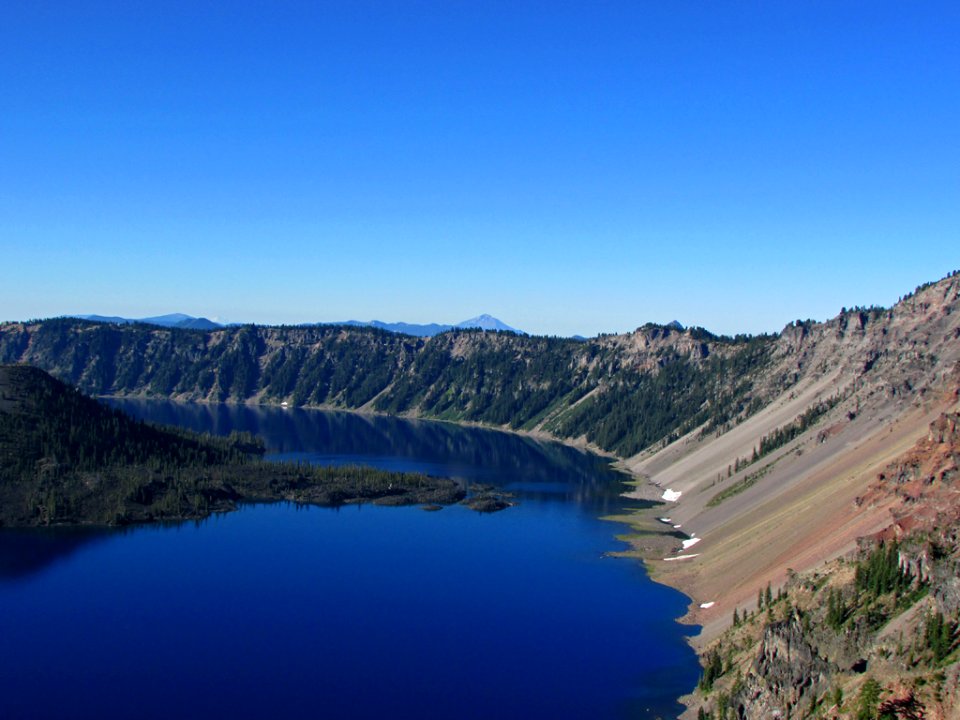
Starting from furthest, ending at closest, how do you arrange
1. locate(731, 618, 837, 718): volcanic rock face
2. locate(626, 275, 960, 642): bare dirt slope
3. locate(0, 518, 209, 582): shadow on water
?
locate(0, 518, 209, 582): shadow on water < locate(626, 275, 960, 642): bare dirt slope < locate(731, 618, 837, 718): volcanic rock face

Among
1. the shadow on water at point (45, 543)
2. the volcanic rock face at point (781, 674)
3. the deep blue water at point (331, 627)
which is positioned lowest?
the deep blue water at point (331, 627)

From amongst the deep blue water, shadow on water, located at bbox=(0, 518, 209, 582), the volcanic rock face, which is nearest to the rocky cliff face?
the volcanic rock face

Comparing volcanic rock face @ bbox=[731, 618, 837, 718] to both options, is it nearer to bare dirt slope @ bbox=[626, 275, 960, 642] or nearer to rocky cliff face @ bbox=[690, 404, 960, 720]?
rocky cliff face @ bbox=[690, 404, 960, 720]

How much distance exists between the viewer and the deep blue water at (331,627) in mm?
92938

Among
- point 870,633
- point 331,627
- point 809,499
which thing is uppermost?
point 809,499

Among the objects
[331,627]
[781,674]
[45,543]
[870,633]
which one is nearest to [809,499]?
[870,633]

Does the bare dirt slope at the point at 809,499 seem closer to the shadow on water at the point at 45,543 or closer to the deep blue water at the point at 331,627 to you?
the deep blue water at the point at 331,627

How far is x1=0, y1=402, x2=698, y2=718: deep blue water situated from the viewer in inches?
3659

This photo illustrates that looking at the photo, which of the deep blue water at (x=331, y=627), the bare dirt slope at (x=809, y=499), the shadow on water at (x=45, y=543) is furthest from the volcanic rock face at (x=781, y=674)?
the shadow on water at (x=45, y=543)

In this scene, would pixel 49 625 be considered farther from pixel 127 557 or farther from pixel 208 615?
pixel 127 557

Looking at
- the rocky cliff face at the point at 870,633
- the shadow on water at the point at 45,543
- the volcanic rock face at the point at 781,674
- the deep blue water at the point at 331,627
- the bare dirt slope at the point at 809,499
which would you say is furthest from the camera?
the shadow on water at the point at 45,543

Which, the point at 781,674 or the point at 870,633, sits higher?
the point at 870,633

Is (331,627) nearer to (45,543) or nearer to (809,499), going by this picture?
(45,543)

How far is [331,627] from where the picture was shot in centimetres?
11475
